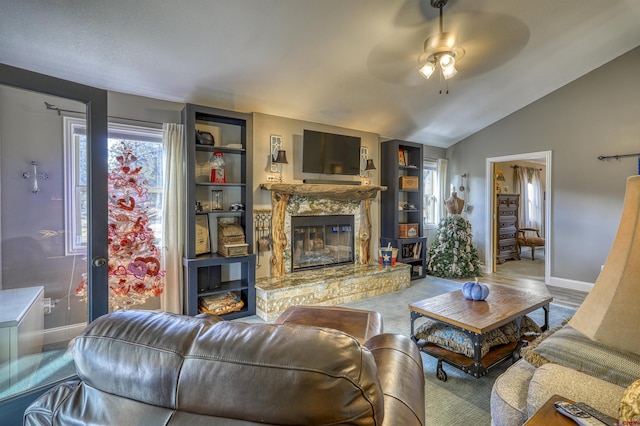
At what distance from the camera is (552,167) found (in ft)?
15.5

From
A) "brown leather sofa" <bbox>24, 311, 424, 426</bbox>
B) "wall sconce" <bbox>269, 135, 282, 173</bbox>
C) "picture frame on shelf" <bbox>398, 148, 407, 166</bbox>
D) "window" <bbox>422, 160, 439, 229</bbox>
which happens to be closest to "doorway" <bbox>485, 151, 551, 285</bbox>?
"window" <bbox>422, 160, 439, 229</bbox>

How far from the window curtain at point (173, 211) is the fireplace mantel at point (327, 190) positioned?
3.21 feet

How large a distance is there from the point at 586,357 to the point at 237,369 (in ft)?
4.65

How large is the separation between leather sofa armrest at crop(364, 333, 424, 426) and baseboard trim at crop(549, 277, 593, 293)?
469 centimetres

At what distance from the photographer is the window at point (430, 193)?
5934 mm

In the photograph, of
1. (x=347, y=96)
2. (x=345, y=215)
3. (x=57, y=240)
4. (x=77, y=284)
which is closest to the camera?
(x=57, y=240)

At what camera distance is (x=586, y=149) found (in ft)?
14.4

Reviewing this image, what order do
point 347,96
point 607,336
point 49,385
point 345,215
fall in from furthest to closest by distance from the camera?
point 345,215 → point 347,96 → point 49,385 → point 607,336

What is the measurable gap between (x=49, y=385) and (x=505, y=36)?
4.85 metres

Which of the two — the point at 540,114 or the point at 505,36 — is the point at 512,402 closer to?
the point at 505,36

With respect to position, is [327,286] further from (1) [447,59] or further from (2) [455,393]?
(1) [447,59]

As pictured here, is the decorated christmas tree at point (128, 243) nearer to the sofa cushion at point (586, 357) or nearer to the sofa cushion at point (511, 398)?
the sofa cushion at point (511, 398)

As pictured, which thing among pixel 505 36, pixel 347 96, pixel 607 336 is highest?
pixel 505 36

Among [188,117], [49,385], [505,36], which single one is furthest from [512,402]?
[505,36]
